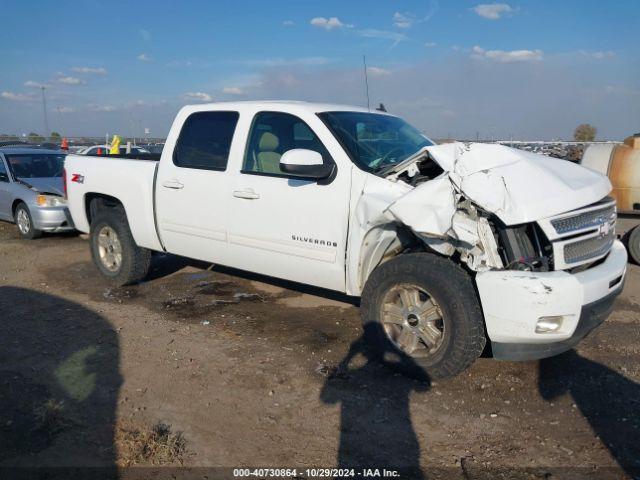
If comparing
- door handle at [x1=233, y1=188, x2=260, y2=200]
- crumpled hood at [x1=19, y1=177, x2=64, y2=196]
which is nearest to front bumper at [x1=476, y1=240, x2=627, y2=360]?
door handle at [x1=233, y1=188, x2=260, y2=200]

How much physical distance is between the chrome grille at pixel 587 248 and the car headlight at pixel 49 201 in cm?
838

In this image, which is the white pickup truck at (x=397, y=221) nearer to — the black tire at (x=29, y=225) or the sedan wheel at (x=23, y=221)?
the black tire at (x=29, y=225)

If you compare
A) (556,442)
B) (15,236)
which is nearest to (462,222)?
(556,442)

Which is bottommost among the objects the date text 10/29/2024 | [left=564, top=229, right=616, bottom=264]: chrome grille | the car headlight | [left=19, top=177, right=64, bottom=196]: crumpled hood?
the date text 10/29/2024

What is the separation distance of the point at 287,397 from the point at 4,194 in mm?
8566

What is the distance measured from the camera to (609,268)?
12.6 feet

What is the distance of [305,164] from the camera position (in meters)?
4.20

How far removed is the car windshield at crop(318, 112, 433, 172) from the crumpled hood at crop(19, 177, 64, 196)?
21.6 feet

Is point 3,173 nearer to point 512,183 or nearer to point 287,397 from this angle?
point 287,397

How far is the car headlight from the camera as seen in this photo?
935 centimetres

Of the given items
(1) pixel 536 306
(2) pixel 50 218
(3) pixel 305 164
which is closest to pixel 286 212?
(3) pixel 305 164

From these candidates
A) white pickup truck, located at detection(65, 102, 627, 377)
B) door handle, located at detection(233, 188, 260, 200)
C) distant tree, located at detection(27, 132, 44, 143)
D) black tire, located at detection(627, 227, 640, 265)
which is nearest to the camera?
white pickup truck, located at detection(65, 102, 627, 377)

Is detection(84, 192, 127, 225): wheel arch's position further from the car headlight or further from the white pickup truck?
the car headlight

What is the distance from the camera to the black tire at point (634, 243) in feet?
23.5
